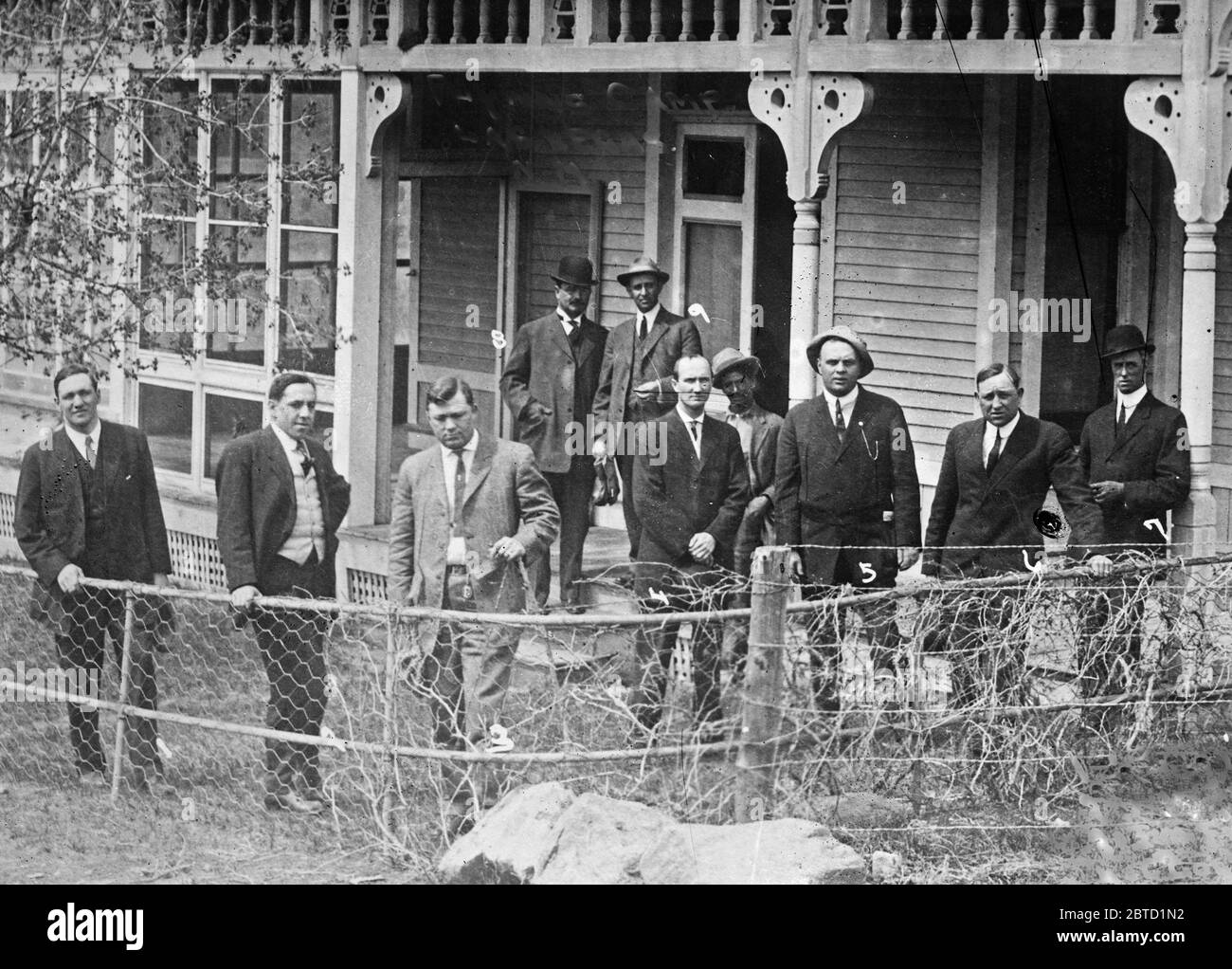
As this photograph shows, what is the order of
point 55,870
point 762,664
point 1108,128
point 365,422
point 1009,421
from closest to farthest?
point 762,664 → point 55,870 → point 1009,421 → point 1108,128 → point 365,422

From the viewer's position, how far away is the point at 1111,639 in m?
8.41

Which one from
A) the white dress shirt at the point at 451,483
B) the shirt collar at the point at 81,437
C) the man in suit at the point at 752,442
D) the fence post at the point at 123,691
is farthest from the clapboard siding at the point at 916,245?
the fence post at the point at 123,691

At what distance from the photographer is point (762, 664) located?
7824 mm

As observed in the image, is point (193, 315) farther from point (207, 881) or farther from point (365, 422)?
point (207, 881)

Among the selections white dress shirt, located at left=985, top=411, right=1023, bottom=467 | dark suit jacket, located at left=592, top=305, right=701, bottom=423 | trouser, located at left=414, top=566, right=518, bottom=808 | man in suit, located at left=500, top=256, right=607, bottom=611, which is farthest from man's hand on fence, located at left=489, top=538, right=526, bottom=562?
man in suit, located at left=500, top=256, right=607, bottom=611

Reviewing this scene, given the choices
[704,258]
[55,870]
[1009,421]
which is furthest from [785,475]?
[704,258]

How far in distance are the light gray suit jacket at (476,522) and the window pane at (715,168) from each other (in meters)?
5.47

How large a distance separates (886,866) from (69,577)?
416 cm

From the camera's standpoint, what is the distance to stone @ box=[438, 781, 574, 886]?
757 centimetres

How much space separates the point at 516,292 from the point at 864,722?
27.0 ft

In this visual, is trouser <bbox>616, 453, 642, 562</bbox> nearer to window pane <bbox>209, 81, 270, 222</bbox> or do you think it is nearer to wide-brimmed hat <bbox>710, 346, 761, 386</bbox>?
wide-brimmed hat <bbox>710, 346, 761, 386</bbox>

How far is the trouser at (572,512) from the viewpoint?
38.9 ft

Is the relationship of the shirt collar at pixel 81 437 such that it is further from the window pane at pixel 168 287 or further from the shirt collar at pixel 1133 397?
the shirt collar at pixel 1133 397
